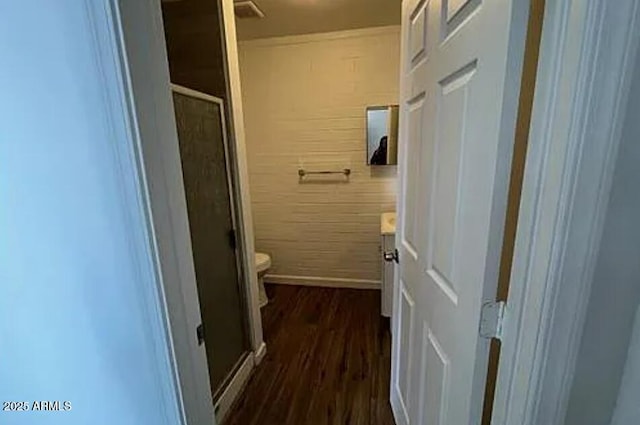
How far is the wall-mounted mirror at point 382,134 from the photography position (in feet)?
9.18

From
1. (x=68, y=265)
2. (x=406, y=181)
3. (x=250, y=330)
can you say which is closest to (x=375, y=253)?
(x=250, y=330)

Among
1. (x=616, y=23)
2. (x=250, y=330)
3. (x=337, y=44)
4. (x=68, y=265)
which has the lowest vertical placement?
(x=250, y=330)

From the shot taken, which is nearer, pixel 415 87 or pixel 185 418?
pixel 185 418

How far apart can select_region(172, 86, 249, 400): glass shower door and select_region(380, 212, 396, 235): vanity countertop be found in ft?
3.52

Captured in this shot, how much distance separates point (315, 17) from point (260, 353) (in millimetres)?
2500

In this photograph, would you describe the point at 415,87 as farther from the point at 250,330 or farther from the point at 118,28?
the point at 250,330

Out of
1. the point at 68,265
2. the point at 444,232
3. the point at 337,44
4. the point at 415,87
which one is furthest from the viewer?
the point at 337,44

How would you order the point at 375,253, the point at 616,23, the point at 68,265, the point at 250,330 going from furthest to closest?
the point at 375,253 < the point at 250,330 < the point at 68,265 < the point at 616,23

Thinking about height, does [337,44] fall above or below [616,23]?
above

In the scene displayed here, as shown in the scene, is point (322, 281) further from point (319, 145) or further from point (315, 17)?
point (315, 17)

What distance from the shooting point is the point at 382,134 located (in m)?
2.83

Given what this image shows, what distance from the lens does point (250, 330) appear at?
2135mm

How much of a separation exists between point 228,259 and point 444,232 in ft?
4.36

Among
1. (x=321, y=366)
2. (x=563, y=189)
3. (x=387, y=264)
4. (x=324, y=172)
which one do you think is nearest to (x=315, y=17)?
(x=324, y=172)
